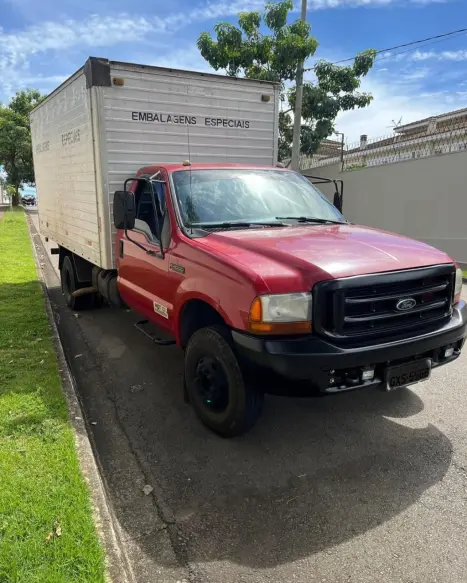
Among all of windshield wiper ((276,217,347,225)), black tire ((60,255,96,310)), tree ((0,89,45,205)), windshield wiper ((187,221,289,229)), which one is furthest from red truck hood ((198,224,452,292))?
tree ((0,89,45,205))

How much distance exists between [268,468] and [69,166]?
5202mm

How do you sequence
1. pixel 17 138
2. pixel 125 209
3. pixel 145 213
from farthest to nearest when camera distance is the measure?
pixel 17 138, pixel 145 213, pixel 125 209

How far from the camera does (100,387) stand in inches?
180

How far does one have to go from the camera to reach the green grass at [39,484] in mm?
2184

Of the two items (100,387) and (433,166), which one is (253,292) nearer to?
(100,387)

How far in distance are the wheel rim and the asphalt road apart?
1.09ft

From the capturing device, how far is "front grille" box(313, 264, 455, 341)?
9.27 feet

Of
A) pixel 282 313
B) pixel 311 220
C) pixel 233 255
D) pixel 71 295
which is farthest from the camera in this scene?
pixel 71 295

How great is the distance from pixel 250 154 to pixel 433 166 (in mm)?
8624

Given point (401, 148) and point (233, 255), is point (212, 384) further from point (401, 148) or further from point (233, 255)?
point (401, 148)

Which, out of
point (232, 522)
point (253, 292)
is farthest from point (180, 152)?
point (232, 522)

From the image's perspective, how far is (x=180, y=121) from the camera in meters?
5.70

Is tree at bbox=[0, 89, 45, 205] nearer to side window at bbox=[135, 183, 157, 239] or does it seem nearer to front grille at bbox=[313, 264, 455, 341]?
side window at bbox=[135, 183, 157, 239]

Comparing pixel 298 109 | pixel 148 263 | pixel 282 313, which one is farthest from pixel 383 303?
pixel 298 109
